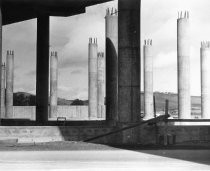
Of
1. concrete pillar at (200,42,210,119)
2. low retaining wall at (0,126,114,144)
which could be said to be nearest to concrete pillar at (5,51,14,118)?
concrete pillar at (200,42,210,119)

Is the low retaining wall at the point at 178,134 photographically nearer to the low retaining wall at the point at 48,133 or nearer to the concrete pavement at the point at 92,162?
the low retaining wall at the point at 48,133

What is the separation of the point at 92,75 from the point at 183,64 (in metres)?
14.6

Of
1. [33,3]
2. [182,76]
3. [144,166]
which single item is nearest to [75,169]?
[144,166]

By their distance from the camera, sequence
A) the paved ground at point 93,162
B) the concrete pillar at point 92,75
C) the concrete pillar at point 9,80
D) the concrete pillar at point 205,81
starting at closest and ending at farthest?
the paved ground at point 93,162 → the concrete pillar at point 205,81 → the concrete pillar at point 92,75 → the concrete pillar at point 9,80

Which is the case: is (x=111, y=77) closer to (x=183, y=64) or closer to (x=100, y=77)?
(x=183, y=64)

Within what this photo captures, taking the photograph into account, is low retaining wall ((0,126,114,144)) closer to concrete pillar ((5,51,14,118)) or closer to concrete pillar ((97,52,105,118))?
concrete pillar ((97,52,105,118))

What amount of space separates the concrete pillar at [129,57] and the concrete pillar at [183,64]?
13.4 metres

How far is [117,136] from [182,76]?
1551cm

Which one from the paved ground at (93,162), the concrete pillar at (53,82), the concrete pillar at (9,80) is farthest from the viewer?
the concrete pillar at (53,82)

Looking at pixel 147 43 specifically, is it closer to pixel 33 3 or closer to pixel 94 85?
pixel 94 85

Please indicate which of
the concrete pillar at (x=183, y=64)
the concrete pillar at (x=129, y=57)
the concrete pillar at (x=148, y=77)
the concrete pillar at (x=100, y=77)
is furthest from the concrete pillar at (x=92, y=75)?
the concrete pillar at (x=129, y=57)

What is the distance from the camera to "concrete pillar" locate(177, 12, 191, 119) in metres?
35.0

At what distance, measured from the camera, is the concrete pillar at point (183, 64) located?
35.0 meters

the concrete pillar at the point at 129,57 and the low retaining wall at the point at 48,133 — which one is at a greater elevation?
the concrete pillar at the point at 129,57
